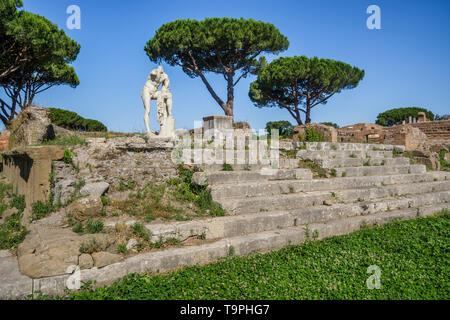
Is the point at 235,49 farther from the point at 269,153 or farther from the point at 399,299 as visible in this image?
the point at 399,299

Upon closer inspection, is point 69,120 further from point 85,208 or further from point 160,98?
point 85,208

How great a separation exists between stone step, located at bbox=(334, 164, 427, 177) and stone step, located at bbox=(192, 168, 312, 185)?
118cm

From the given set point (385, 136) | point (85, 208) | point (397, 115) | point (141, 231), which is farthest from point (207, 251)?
point (397, 115)

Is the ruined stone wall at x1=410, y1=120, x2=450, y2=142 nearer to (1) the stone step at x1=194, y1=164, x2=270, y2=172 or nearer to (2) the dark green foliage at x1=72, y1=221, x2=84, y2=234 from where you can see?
(1) the stone step at x1=194, y1=164, x2=270, y2=172

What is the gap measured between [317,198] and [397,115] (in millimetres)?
36257

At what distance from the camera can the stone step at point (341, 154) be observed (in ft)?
24.8

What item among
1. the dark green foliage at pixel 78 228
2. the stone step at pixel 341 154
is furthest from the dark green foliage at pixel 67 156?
the stone step at pixel 341 154

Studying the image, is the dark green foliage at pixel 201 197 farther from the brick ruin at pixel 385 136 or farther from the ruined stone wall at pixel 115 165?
the brick ruin at pixel 385 136

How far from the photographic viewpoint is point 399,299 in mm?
2865

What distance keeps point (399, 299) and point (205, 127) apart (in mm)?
7805

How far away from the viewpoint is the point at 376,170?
7.66 metres
